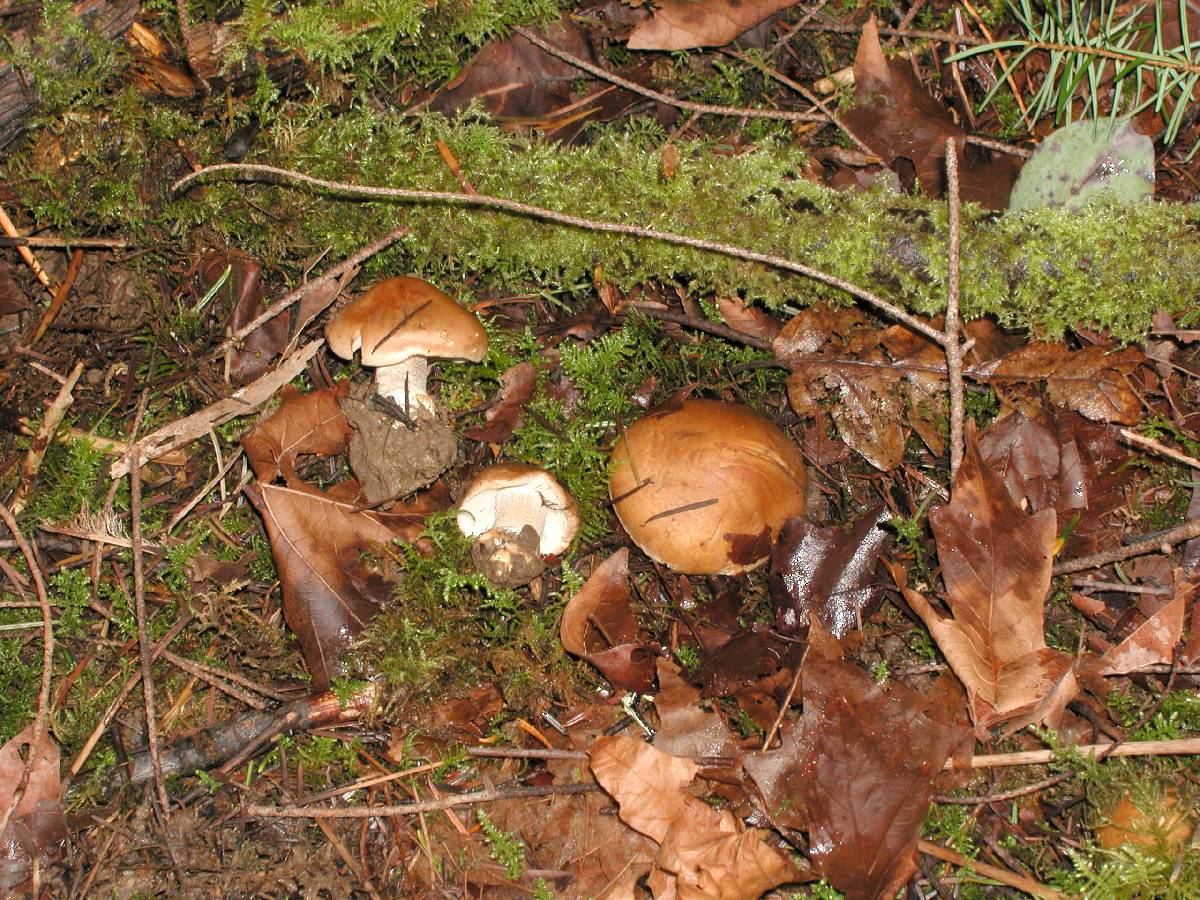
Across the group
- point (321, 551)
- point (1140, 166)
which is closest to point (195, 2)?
point (321, 551)

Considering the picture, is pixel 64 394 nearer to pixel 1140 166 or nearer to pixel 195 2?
pixel 195 2

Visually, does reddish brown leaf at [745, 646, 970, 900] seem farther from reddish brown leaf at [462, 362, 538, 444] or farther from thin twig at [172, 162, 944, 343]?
reddish brown leaf at [462, 362, 538, 444]

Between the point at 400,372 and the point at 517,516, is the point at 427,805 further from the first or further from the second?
the point at 400,372

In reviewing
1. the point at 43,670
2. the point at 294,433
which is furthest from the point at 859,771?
the point at 43,670

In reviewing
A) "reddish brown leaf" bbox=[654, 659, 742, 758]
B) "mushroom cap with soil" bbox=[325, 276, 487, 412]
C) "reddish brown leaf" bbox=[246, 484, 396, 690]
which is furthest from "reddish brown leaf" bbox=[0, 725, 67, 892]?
"reddish brown leaf" bbox=[654, 659, 742, 758]

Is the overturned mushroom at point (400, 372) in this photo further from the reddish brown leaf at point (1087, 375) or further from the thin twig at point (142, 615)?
the reddish brown leaf at point (1087, 375)

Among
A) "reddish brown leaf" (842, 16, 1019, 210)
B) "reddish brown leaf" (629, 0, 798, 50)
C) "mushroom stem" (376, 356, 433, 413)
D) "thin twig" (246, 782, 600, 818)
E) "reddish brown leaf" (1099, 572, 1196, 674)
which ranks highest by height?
"reddish brown leaf" (629, 0, 798, 50)
